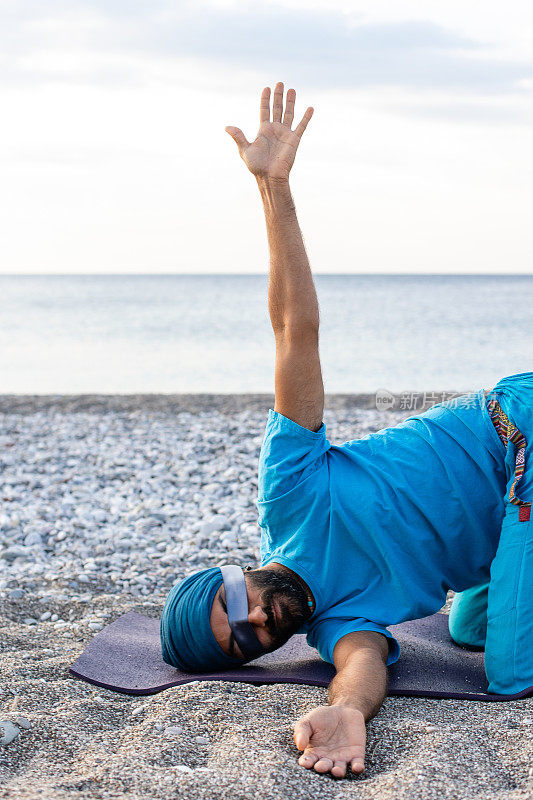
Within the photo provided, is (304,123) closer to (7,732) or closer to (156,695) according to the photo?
(156,695)

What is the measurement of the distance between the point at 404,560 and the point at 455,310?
35.7m

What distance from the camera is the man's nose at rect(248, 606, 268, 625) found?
2826mm

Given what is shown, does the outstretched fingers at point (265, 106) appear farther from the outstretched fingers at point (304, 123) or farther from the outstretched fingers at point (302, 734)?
the outstretched fingers at point (302, 734)

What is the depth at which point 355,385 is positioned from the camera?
14.2 m

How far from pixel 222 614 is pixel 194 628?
135 millimetres

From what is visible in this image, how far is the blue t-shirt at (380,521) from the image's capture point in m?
2.94

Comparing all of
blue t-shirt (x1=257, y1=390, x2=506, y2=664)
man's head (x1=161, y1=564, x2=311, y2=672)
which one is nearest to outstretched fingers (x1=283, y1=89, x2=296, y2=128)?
blue t-shirt (x1=257, y1=390, x2=506, y2=664)

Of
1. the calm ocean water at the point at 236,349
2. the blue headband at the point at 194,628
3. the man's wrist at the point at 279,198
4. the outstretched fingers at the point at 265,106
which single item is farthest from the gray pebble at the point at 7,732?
the calm ocean water at the point at 236,349

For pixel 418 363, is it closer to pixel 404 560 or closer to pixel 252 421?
pixel 252 421

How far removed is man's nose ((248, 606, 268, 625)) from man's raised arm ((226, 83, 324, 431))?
2.23ft

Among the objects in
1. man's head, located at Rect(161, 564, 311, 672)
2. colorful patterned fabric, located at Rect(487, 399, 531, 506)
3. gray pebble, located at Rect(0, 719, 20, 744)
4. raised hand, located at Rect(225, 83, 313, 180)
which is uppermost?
raised hand, located at Rect(225, 83, 313, 180)

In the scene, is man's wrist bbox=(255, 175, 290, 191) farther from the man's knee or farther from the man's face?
the man's knee

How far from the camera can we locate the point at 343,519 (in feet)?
9.64

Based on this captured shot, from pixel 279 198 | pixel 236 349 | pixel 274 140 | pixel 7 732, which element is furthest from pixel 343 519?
pixel 236 349
